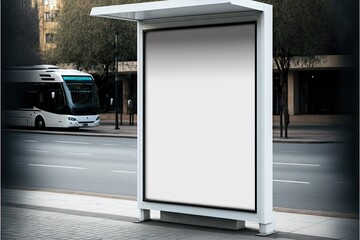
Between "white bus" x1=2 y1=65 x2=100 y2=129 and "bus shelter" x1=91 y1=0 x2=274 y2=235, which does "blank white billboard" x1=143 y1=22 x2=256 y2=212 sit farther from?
"white bus" x1=2 y1=65 x2=100 y2=129

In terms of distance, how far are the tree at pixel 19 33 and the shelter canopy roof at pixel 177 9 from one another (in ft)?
10.7

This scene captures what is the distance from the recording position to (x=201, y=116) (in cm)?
616

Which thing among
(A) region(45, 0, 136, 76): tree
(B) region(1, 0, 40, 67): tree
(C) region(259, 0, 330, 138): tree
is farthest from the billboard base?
(A) region(45, 0, 136, 76): tree

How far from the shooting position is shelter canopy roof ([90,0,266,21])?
5.46m

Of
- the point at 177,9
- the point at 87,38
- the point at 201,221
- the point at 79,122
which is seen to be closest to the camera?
the point at 177,9

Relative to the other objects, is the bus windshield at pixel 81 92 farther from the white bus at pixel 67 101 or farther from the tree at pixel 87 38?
the tree at pixel 87 38

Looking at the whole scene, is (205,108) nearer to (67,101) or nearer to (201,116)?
(201,116)

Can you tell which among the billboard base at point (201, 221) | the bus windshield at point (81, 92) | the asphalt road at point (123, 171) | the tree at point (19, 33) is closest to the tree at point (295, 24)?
the asphalt road at point (123, 171)

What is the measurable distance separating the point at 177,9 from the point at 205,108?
1.09m

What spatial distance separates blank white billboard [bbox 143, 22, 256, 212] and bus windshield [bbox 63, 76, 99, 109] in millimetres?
23260

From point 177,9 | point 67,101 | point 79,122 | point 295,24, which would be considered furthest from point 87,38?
point 177,9

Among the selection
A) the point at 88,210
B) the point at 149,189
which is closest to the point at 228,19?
the point at 149,189

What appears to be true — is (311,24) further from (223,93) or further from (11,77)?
(11,77)

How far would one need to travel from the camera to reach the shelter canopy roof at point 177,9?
546 cm
